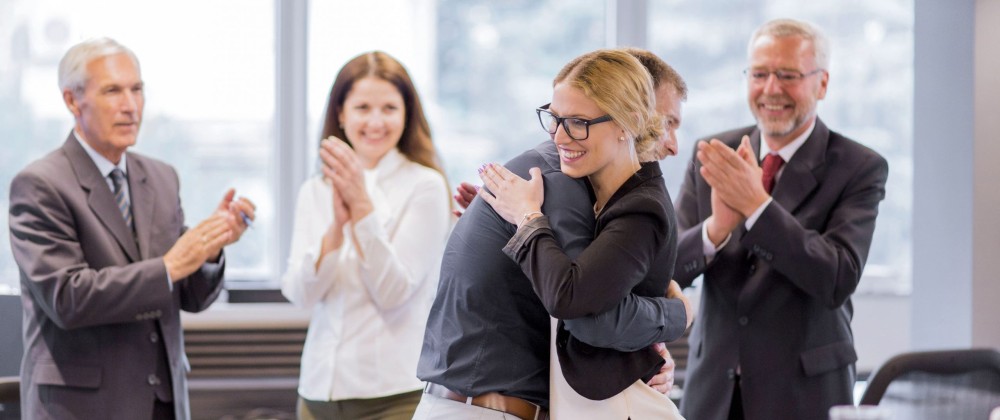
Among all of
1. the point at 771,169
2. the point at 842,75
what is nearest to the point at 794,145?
the point at 771,169

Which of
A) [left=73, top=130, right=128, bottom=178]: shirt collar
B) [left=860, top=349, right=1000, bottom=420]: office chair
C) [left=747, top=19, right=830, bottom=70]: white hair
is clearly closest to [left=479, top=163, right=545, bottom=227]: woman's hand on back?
[left=860, top=349, right=1000, bottom=420]: office chair

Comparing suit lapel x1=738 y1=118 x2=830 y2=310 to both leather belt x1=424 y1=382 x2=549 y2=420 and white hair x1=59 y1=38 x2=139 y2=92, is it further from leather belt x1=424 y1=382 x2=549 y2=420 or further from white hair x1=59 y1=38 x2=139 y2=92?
white hair x1=59 y1=38 x2=139 y2=92

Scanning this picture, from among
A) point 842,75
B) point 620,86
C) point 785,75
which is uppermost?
point 842,75

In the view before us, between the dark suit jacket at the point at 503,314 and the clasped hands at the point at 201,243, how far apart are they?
0.90m

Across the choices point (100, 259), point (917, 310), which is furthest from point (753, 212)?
point (100, 259)

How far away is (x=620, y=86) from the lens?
1969mm

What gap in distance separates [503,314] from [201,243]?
1057mm

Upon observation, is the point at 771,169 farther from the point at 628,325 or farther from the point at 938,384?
the point at 628,325

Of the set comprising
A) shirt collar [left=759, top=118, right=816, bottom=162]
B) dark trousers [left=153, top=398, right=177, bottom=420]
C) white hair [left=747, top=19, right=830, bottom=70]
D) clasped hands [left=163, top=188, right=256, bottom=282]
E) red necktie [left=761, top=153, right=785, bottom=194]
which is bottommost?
dark trousers [left=153, top=398, right=177, bottom=420]

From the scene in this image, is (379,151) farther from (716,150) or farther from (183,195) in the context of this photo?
(183,195)

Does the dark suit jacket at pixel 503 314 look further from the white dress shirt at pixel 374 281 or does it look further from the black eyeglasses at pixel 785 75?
the black eyeglasses at pixel 785 75

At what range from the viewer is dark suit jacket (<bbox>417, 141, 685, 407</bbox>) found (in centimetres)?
196

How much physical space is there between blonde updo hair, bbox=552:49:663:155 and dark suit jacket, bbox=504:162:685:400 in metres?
0.10

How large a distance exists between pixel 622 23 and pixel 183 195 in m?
2.27
